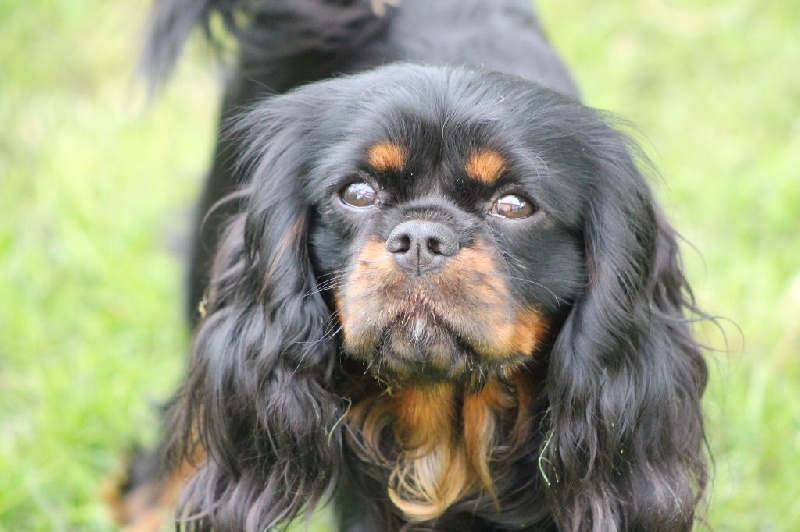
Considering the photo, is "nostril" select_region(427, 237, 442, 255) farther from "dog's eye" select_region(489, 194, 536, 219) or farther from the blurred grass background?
the blurred grass background

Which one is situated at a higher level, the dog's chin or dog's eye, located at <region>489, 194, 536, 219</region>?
dog's eye, located at <region>489, 194, 536, 219</region>

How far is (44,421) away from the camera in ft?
12.0

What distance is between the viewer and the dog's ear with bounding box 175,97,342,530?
255cm

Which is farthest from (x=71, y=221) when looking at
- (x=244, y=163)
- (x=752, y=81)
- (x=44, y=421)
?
(x=752, y=81)

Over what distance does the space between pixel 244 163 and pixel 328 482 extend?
0.82 meters

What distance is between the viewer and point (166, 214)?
474 cm

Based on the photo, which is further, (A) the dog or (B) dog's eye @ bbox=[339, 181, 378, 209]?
(B) dog's eye @ bbox=[339, 181, 378, 209]

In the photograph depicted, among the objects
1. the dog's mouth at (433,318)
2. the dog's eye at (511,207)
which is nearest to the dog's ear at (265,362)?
the dog's mouth at (433,318)

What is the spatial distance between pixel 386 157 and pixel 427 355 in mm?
434

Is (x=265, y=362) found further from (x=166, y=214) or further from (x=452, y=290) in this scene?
(x=166, y=214)

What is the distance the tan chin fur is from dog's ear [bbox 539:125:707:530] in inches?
6.3

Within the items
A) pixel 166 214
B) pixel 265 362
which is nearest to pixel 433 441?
pixel 265 362

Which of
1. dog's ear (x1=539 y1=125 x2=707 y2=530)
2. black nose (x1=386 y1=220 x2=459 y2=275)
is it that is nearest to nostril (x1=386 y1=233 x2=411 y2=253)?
black nose (x1=386 y1=220 x2=459 y2=275)

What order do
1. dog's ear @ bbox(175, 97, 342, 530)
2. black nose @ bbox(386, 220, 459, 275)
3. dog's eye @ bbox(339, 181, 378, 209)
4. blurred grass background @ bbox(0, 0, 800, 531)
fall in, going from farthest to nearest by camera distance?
blurred grass background @ bbox(0, 0, 800, 531), dog's ear @ bbox(175, 97, 342, 530), dog's eye @ bbox(339, 181, 378, 209), black nose @ bbox(386, 220, 459, 275)
